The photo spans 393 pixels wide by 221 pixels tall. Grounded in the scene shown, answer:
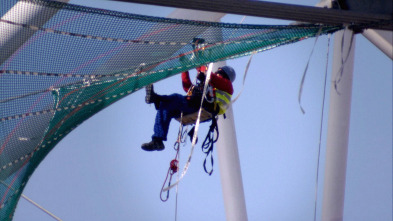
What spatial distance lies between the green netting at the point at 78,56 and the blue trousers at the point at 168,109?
0.91 meters

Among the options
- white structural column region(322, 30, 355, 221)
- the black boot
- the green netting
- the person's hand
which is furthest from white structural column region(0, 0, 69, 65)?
white structural column region(322, 30, 355, 221)

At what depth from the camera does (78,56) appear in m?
6.94

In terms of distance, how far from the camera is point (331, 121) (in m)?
11.9

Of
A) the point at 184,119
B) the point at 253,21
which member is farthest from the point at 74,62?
the point at 253,21

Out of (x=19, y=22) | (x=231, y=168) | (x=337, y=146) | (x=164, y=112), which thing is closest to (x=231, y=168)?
(x=231, y=168)

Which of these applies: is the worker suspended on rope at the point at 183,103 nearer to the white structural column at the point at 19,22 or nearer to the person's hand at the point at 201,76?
the person's hand at the point at 201,76

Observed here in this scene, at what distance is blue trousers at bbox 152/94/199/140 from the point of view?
872 cm

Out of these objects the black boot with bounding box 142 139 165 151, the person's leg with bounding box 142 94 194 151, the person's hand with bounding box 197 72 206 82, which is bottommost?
the black boot with bounding box 142 139 165 151

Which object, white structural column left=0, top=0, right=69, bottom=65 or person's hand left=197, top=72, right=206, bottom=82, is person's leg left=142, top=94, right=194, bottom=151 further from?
white structural column left=0, top=0, right=69, bottom=65

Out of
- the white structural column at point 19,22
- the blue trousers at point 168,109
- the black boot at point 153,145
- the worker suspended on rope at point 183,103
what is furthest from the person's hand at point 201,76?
the white structural column at point 19,22

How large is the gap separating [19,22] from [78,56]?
2.37 feet

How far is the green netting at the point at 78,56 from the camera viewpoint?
648 centimetres

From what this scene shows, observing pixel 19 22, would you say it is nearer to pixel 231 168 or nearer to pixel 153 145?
pixel 153 145

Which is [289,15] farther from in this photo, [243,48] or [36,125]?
[36,125]
